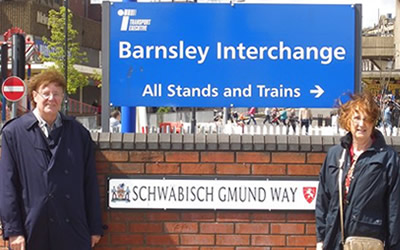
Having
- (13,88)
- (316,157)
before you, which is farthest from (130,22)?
(13,88)

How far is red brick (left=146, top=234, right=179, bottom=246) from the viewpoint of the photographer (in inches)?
204

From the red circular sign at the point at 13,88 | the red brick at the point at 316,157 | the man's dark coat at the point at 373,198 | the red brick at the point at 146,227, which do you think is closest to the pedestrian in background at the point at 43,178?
the red brick at the point at 146,227

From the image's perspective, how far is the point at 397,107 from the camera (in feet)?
92.7

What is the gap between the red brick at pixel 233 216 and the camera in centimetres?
516

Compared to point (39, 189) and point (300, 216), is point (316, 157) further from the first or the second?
point (39, 189)

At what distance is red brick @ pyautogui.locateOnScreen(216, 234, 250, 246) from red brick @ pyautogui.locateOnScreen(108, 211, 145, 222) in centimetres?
61

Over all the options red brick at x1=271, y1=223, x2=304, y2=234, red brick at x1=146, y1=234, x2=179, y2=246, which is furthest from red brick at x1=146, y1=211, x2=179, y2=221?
red brick at x1=271, y1=223, x2=304, y2=234

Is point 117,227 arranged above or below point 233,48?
below

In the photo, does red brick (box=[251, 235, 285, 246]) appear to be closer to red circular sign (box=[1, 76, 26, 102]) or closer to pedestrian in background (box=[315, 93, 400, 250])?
pedestrian in background (box=[315, 93, 400, 250])

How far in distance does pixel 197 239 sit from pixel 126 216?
562mm

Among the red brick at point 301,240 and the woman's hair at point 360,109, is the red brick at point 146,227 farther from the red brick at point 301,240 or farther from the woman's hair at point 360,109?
the woman's hair at point 360,109

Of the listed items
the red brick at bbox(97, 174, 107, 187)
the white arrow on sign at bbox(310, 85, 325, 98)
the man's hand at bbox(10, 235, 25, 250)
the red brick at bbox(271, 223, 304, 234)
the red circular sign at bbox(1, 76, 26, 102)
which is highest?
the red circular sign at bbox(1, 76, 26, 102)

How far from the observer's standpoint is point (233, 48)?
574 centimetres

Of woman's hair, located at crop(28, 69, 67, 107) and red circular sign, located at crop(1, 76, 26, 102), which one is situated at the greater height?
red circular sign, located at crop(1, 76, 26, 102)
